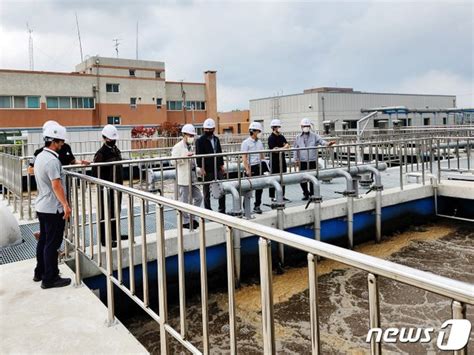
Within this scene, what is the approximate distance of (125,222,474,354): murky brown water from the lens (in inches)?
203

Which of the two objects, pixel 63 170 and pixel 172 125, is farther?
pixel 172 125

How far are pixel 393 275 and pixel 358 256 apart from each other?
147 mm

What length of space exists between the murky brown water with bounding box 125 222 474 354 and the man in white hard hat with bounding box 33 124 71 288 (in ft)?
5.97

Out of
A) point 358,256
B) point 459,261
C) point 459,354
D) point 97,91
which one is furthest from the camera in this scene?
point 97,91

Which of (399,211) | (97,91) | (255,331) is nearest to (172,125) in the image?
(97,91)

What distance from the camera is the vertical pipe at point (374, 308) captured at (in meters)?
1.42

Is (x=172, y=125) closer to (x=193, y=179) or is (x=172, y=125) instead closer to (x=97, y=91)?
(x=97, y=91)

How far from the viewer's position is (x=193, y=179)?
6652mm

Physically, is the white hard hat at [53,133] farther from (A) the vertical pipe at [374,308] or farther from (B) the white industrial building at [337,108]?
(B) the white industrial building at [337,108]

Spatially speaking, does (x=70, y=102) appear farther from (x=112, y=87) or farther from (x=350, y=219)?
(x=350, y=219)

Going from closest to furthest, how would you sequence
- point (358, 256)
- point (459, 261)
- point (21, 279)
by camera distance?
point (358, 256) < point (21, 279) < point (459, 261)

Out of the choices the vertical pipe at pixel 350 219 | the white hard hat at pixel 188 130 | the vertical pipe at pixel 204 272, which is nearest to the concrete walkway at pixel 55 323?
the vertical pipe at pixel 204 272

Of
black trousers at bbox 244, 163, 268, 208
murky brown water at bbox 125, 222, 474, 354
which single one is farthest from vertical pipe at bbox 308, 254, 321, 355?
black trousers at bbox 244, 163, 268, 208

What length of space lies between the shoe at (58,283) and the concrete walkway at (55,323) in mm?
46
